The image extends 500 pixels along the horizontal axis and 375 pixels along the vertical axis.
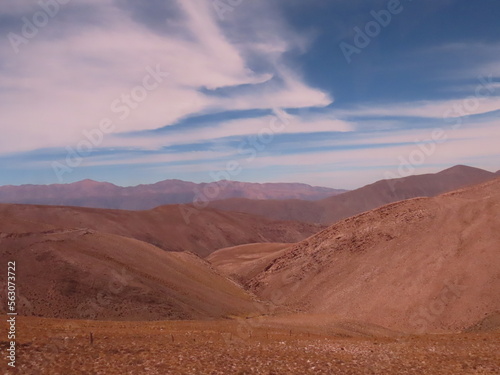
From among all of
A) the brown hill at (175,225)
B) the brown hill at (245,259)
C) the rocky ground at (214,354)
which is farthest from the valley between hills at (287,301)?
the brown hill at (175,225)

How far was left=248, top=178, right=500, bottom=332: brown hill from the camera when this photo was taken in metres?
30.9

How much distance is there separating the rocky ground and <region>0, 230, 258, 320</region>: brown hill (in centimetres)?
589

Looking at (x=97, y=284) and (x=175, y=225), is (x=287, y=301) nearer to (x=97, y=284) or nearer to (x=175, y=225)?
(x=97, y=284)

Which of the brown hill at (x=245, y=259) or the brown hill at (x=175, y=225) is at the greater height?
the brown hill at (x=175, y=225)

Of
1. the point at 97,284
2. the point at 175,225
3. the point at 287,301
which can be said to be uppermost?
the point at 175,225

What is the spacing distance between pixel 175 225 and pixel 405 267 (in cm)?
10118

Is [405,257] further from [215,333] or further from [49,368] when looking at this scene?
[49,368]

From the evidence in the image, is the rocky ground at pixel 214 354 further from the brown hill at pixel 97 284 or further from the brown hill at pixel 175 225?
the brown hill at pixel 175 225

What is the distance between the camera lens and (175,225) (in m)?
130

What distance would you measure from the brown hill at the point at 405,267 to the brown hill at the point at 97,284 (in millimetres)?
11431

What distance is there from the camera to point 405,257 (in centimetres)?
3894

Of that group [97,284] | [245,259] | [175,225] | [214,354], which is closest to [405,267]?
[97,284]

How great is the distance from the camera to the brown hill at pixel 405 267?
3091 centimetres

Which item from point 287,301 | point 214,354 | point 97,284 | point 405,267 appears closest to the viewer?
point 214,354
